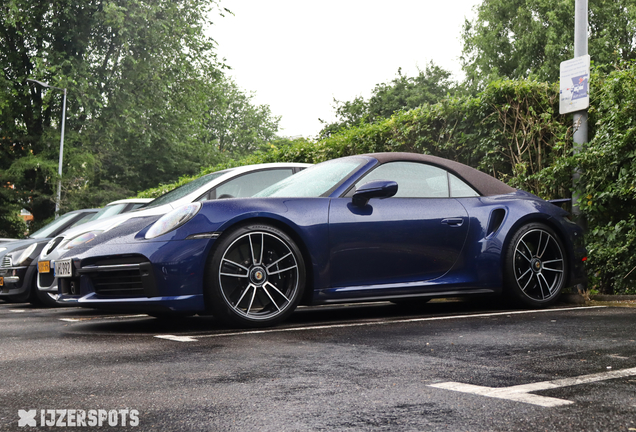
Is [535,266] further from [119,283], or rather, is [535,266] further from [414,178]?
[119,283]

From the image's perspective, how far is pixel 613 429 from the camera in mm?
2184

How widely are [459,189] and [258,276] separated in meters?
2.09

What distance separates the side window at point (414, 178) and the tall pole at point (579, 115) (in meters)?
1.88

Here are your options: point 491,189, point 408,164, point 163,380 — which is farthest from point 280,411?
point 491,189

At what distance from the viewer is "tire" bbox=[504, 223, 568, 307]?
596 cm

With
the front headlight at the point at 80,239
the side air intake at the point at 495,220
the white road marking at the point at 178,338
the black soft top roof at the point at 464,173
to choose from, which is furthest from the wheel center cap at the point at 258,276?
the front headlight at the point at 80,239

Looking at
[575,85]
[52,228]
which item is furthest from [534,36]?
[52,228]

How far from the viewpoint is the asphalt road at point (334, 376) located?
7.80 feet

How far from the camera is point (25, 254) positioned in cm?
945

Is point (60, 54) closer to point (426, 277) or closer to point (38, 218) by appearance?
point (38, 218)

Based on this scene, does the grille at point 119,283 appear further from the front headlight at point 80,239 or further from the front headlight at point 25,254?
the front headlight at point 25,254

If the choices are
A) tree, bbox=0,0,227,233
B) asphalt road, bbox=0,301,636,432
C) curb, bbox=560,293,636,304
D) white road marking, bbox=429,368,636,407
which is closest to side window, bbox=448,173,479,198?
asphalt road, bbox=0,301,636,432

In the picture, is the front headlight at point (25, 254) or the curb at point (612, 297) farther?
the front headlight at point (25, 254)

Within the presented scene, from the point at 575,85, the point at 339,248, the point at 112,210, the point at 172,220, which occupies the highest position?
the point at 575,85
